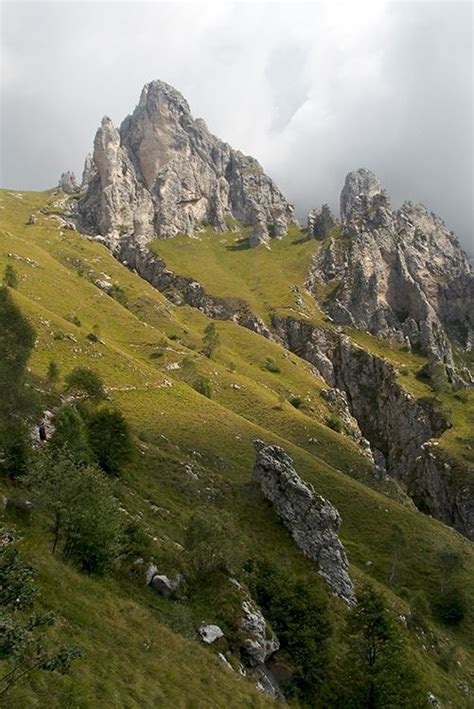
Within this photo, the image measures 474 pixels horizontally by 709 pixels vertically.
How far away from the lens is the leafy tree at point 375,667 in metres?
36.3

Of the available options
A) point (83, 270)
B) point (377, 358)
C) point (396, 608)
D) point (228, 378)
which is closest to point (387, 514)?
point (396, 608)

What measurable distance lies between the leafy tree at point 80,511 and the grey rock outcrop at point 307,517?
3228cm

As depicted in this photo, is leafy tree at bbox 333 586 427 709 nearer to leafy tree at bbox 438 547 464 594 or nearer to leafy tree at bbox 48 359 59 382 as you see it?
leafy tree at bbox 438 547 464 594

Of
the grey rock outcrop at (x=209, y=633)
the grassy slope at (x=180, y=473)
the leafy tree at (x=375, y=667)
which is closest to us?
the grassy slope at (x=180, y=473)

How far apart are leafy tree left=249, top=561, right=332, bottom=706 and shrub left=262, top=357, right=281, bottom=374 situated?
A: 112 meters

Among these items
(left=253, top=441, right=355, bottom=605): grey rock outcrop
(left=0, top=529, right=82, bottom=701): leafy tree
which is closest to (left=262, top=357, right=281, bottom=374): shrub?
(left=253, top=441, right=355, bottom=605): grey rock outcrop

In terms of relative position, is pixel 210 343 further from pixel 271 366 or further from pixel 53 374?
pixel 53 374

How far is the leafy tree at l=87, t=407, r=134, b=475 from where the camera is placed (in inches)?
2058

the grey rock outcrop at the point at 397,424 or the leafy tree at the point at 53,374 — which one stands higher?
the grey rock outcrop at the point at 397,424

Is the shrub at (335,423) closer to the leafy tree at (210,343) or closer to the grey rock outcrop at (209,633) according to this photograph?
the leafy tree at (210,343)

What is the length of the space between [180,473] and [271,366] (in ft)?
312

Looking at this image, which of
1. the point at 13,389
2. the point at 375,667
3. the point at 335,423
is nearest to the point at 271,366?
the point at 335,423

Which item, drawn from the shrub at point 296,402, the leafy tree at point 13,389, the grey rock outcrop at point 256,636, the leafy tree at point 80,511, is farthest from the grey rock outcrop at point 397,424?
the leafy tree at point 80,511

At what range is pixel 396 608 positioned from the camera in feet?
181
